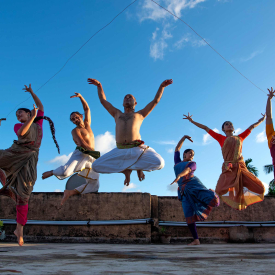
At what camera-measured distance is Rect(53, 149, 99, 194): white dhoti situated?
5.45 m

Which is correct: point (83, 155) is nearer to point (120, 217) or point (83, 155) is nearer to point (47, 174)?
point (47, 174)

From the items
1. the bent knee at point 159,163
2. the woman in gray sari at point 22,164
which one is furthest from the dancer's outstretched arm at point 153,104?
the woman in gray sari at point 22,164

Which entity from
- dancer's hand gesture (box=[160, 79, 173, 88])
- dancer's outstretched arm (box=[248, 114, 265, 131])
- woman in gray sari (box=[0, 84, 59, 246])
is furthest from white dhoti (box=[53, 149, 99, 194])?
dancer's outstretched arm (box=[248, 114, 265, 131])

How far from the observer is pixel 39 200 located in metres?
5.99

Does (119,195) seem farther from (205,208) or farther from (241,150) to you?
(241,150)

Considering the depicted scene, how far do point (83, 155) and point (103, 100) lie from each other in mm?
1134

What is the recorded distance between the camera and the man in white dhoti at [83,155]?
5613 millimetres

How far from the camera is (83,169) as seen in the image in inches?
229

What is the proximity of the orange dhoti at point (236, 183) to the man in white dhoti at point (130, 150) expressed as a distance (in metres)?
1.54

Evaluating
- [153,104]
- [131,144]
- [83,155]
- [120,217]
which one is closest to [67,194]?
[83,155]

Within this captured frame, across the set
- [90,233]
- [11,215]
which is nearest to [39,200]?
[11,215]

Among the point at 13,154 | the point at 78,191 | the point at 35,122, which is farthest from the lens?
the point at 78,191

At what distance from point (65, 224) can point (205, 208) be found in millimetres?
2690

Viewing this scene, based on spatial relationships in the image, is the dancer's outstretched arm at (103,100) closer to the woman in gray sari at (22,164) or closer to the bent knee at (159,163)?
the bent knee at (159,163)
